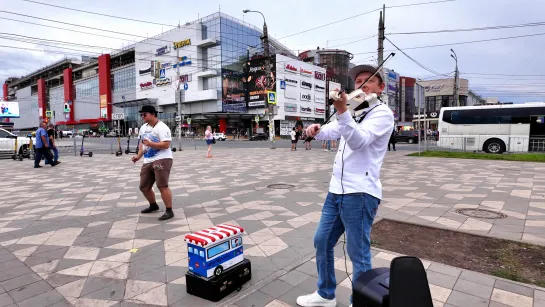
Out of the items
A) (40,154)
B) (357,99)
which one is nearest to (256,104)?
(40,154)

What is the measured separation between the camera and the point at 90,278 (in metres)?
3.40

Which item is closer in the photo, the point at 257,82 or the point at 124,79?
the point at 257,82

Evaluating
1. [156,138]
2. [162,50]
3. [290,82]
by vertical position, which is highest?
[162,50]

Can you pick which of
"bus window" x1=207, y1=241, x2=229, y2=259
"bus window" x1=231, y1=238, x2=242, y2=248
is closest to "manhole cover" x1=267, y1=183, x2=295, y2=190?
"bus window" x1=231, y1=238, x2=242, y2=248

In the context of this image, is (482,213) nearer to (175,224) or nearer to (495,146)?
(175,224)

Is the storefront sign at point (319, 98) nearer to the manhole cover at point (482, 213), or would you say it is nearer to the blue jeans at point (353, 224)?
the manhole cover at point (482, 213)

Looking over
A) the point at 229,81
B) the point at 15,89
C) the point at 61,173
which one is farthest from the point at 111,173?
the point at 15,89

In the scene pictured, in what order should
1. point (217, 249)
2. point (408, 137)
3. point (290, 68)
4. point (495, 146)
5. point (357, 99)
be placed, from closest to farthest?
point (357, 99) < point (217, 249) < point (495, 146) < point (408, 137) < point (290, 68)

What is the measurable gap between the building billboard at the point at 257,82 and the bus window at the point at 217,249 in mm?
54385

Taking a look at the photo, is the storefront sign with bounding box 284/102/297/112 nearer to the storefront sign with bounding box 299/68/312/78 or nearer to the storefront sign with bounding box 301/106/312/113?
the storefront sign with bounding box 301/106/312/113

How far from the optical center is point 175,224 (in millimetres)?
5348

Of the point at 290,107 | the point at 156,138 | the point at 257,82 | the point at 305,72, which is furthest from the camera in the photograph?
the point at 305,72

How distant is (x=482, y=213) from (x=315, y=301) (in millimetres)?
4731

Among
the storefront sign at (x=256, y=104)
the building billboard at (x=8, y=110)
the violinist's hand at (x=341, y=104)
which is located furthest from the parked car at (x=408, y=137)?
the building billboard at (x=8, y=110)
